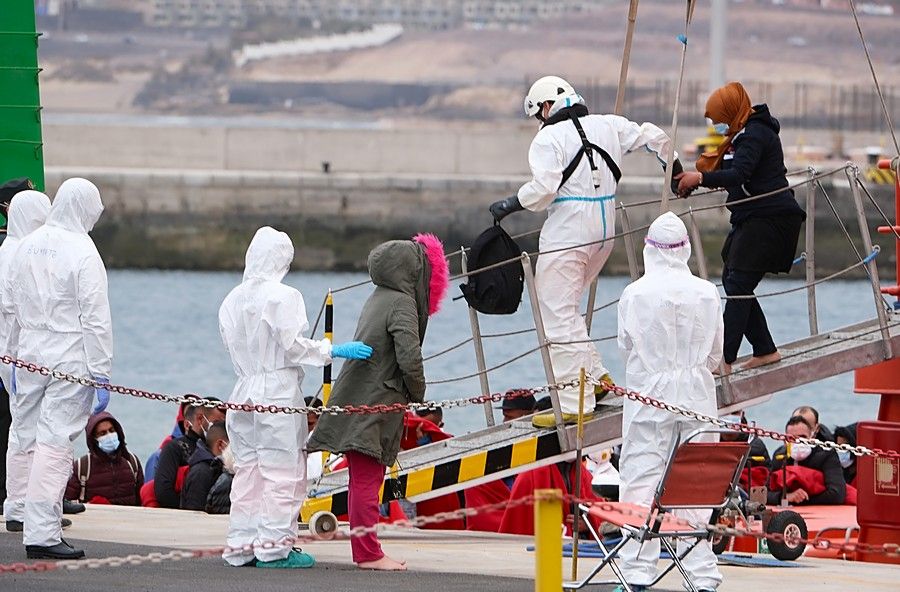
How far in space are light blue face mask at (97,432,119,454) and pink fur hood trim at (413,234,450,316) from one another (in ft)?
12.1

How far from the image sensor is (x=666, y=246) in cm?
860

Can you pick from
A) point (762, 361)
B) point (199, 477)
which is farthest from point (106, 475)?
point (762, 361)

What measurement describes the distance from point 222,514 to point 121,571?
2.77 meters

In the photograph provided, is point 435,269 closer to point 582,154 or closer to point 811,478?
point 582,154

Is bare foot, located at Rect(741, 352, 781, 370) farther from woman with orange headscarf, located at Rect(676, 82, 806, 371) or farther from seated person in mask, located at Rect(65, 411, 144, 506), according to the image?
seated person in mask, located at Rect(65, 411, 144, 506)

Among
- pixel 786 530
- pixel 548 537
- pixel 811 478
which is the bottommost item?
pixel 811 478

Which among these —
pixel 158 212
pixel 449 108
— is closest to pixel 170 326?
pixel 158 212

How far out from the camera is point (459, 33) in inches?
5010

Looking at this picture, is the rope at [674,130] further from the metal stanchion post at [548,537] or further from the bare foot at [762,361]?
the metal stanchion post at [548,537]

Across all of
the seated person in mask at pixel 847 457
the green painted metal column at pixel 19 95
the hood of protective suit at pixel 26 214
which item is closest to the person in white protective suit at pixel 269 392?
the hood of protective suit at pixel 26 214

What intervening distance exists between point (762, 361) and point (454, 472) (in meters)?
1.84

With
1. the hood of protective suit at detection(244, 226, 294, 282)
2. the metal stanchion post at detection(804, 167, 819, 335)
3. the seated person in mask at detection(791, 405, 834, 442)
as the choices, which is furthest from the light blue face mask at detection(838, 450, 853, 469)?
the hood of protective suit at detection(244, 226, 294, 282)

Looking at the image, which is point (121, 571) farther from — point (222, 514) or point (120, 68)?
point (120, 68)

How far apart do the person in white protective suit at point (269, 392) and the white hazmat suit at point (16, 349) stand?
1130 mm
